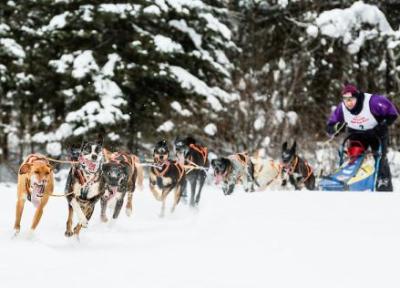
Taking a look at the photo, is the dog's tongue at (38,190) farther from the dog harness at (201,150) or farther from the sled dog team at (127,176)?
the dog harness at (201,150)

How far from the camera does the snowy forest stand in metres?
15.2

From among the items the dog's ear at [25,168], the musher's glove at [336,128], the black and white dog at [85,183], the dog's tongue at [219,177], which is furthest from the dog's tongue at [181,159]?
the dog's ear at [25,168]

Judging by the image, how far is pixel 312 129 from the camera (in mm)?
18703

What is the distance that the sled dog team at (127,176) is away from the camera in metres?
6.16

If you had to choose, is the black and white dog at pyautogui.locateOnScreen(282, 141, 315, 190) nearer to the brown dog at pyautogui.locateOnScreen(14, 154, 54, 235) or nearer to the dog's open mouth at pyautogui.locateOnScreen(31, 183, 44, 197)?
the brown dog at pyautogui.locateOnScreen(14, 154, 54, 235)

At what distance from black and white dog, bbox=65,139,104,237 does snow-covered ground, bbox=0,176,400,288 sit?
0.91ft

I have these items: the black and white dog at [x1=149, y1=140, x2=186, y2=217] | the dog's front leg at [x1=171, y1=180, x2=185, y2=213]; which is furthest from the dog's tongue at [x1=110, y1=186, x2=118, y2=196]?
the dog's front leg at [x1=171, y1=180, x2=185, y2=213]

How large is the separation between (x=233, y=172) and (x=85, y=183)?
3.42 meters

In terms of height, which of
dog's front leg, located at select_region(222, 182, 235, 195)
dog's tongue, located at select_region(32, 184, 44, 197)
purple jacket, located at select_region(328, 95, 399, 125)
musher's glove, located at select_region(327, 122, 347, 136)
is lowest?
dog's front leg, located at select_region(222, 182, 235, 195)

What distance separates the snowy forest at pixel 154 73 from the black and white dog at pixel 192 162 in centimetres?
557

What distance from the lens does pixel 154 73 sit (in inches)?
606

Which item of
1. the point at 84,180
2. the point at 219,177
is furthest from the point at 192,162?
the point at 84,180

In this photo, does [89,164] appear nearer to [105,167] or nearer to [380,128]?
[105,167]

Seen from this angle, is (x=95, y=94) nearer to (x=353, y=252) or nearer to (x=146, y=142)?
(x=146, y=142)
